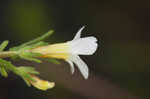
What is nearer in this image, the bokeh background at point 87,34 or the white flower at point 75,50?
the white flower at point 75,50

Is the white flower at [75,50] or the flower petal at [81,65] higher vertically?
the white flower at [75,50]

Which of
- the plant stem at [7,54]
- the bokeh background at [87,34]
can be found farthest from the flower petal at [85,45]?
the bokeh background at [87,34]

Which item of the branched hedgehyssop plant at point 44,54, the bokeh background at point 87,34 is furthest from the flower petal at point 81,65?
the bokeh background at point 87,34

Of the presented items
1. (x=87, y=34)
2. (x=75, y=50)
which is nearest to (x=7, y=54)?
(x=75, y=50)

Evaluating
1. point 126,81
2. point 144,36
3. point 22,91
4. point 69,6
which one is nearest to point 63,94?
point 22,91

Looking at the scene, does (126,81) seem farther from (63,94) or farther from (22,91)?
(22,91)

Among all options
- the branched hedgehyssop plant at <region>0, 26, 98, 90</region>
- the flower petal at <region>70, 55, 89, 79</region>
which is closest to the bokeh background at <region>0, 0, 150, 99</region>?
the branched hedgehyssop plant at <region>0, 26, 98, 90</region>

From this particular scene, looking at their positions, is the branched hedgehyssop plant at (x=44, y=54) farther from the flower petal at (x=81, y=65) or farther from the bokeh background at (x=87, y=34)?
the bokeh background at (x=87, y=34)
